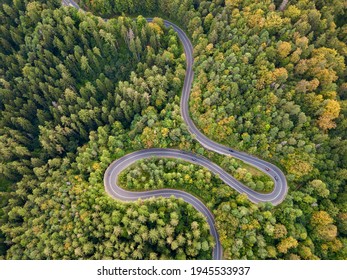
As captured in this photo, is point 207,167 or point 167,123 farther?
point 167,123

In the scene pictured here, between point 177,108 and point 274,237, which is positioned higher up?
point 177,108

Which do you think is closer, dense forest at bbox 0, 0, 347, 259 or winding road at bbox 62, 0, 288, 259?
dense forest at bbox 0, 0, 347, 259

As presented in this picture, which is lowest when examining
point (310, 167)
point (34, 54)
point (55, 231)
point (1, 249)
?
point (1, 249)

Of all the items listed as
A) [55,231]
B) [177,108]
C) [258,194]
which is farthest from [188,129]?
[55,231]

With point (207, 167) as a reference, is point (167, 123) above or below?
above

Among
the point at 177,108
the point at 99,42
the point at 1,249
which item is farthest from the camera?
the point at 99,42

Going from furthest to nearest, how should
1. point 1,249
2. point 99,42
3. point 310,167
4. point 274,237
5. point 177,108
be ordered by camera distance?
point 99,42 → point 177,108 → point 1,249 → point 310,167 → point 274,237

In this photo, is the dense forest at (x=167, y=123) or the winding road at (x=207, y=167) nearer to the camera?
the dense forest at (x=167, y=123)

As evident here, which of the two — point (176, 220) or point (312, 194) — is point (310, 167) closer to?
point (312, 194)
